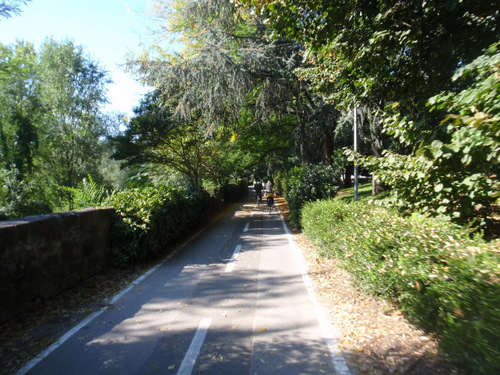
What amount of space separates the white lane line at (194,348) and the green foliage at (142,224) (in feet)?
11.8

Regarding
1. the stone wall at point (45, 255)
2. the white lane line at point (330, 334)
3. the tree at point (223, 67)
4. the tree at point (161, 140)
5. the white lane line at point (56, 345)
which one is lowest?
the white lane line at point (330, 334)

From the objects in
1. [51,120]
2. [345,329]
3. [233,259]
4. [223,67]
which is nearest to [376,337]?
[345,329]

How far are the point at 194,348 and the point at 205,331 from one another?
1.43ft

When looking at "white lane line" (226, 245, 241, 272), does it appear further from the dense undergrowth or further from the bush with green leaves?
the bush with green leaves

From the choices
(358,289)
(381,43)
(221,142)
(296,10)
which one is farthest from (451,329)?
(221,142)

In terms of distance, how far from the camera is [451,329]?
2.50 m

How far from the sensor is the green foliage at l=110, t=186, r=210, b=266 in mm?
7207

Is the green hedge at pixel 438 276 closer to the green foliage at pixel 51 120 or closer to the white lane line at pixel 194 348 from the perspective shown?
the white lane line at pixel 194 348

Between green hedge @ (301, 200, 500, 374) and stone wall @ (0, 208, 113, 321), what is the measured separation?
502 centimetres

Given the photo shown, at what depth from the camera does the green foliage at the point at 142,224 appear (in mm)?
7207

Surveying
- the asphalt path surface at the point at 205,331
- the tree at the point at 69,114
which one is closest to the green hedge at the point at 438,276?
the asphalt path surface at the point at 205,331

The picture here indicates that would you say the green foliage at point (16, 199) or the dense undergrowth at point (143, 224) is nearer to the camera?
the dense undergrowth at point (143, 224)

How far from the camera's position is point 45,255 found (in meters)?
4.98

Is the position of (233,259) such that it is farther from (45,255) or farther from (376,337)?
(376,337)
